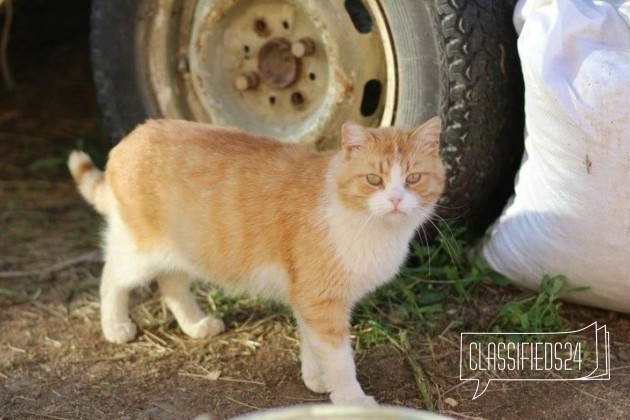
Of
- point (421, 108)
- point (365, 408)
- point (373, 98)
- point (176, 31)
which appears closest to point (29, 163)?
point (176, 31)

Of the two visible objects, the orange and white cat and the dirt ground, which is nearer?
the orange and white cat

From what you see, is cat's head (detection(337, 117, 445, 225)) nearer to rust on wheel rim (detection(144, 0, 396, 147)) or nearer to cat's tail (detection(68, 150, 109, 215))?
rust on wheel rim (detection(144, 0, 396, 147))

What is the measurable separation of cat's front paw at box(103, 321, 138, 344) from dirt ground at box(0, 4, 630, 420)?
27 millimetres

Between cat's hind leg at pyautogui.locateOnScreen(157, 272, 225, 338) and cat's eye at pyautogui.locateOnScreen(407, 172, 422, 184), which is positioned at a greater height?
cat's eye at pyautogui.locateOnScreen(407, 172, 422, 184)

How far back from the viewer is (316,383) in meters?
2.73

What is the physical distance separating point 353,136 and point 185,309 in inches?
38.1

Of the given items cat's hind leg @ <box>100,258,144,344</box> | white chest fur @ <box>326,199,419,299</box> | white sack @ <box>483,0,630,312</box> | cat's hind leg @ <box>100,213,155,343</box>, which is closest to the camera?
white chest fur @ <box>326,199,419,299</box>

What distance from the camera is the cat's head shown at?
2395 mm

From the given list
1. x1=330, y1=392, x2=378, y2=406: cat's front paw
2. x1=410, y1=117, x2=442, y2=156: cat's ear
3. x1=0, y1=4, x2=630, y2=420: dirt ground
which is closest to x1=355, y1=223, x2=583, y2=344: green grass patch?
x1=0, y1=4, x2=630, y2=420: dirt ground

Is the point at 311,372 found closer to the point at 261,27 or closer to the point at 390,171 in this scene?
the point at 390,171

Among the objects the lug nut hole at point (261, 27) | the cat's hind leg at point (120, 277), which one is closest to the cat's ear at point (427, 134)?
the cat's hind leg at point (120, 277)

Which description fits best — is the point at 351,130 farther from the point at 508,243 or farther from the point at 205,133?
the point at 508,243

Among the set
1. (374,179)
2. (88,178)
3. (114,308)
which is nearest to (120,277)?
(114,308)

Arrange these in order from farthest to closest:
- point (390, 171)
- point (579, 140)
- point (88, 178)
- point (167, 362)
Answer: point (88, 178) < point (167, 362) < point (579, 140) < point (390, 171)
